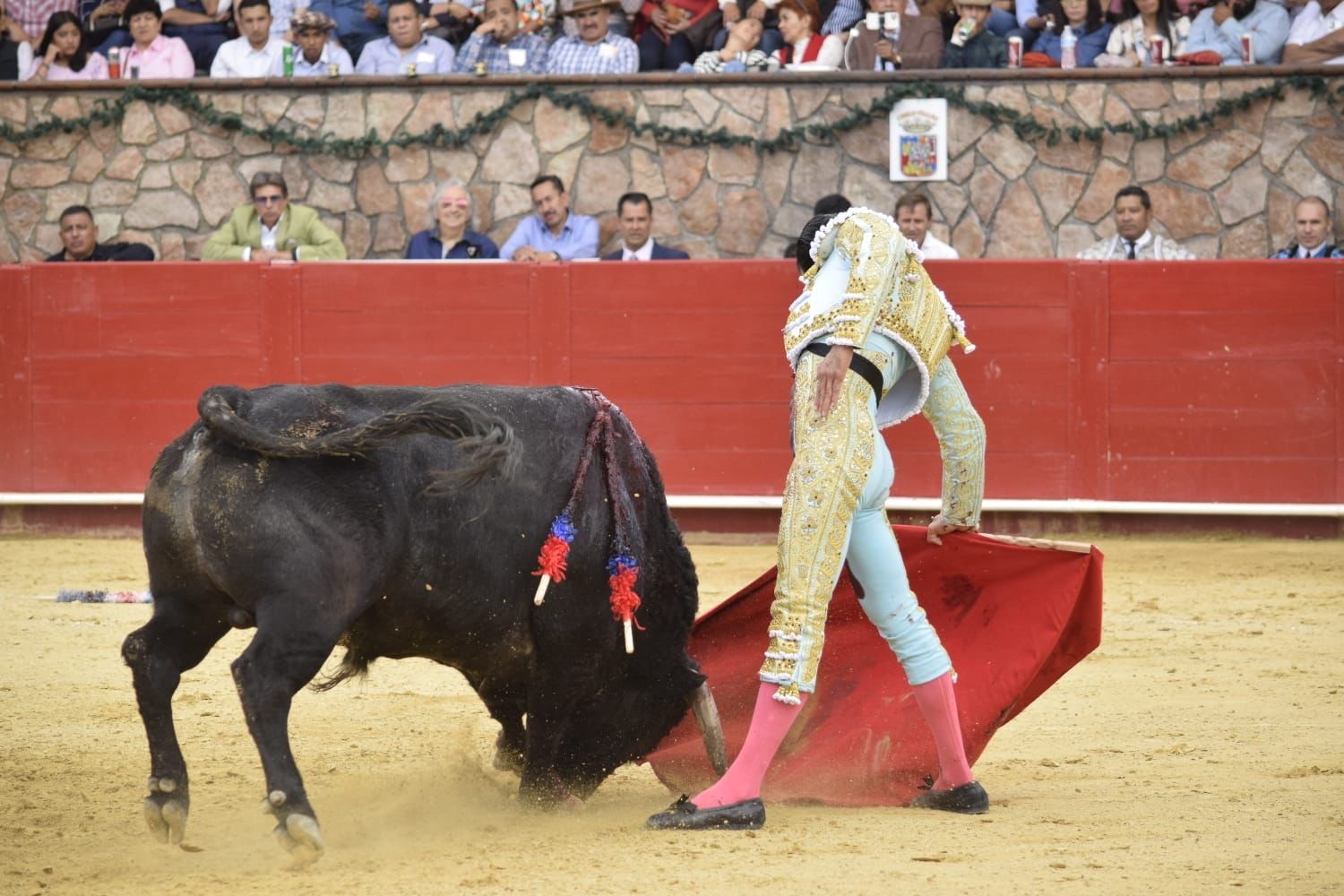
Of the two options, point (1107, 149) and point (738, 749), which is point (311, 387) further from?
point (1107, 149)

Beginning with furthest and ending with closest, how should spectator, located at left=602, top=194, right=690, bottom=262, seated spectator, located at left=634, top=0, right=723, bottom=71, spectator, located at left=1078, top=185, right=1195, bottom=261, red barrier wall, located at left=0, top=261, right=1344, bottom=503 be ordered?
seated spectator, located at left=634, top=0, right=723, bottom=71 → spectator, located at left=602, top=194, right=690, bottom=262 → spectator, located at left=1078, top=185, right=1195, bottom=261 → red barrier wall, located at left=0, top=261, right=1344, bottom=503

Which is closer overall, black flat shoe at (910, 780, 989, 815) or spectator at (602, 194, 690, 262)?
black flat shoe at (910, 780, 989, 815)

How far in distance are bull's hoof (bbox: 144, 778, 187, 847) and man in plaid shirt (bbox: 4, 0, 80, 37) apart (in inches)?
321

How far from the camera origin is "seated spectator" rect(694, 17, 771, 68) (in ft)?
29.9

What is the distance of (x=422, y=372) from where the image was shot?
768 centimetres

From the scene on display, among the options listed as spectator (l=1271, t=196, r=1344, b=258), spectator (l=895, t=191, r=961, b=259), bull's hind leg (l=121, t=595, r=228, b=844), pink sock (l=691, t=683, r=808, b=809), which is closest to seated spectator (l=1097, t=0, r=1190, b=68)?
spectator (l=1271, t=196, r=1344, b=258)

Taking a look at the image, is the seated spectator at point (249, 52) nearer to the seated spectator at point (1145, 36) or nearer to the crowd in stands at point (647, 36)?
the crowd in stands at point (647, 36)

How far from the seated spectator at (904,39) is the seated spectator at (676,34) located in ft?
2.69

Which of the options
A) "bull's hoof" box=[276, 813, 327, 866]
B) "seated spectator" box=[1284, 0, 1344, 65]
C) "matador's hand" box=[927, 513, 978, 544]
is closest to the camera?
"bull's hoof" box=[276, 813, 327, 866]

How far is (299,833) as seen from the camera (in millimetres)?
2777

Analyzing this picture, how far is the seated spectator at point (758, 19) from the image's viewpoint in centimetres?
922

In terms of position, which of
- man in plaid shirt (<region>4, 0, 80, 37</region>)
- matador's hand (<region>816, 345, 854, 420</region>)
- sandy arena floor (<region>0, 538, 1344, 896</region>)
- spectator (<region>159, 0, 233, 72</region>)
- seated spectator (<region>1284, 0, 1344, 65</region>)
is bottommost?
sandy arena floor (<region>0, 538, 1344, 896</region>)

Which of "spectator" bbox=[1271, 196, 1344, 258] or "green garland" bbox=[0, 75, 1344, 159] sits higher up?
"green garland" bbox=[0, 75, 1344, 159]

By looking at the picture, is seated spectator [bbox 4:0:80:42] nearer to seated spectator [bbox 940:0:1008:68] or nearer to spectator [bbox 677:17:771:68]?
spectator [bbox 677:17:771:68]
